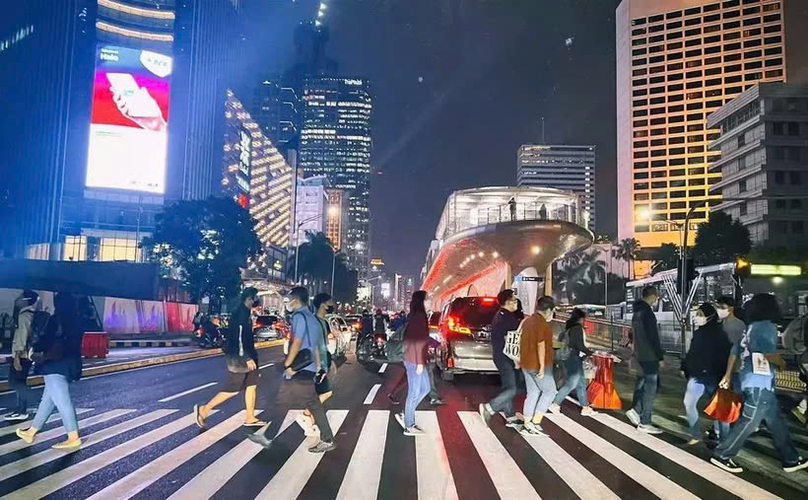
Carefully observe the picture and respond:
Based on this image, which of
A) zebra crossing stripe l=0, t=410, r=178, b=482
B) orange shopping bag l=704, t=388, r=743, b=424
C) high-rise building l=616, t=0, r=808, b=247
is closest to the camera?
zebra crossing stripe l=0, t=410, r=178, b=482

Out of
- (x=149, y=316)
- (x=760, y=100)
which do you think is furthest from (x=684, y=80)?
(x=149, y=316)

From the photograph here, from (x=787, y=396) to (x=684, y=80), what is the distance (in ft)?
454

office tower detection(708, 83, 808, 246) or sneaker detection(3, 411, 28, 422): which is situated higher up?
office tower detection(708, 83, 808, 246)

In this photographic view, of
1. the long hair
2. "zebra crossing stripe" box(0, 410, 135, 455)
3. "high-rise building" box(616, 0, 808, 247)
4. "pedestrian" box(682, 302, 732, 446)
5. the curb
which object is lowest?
the curb

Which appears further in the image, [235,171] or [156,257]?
[235,171]

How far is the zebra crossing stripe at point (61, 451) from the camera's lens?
580 centimetres

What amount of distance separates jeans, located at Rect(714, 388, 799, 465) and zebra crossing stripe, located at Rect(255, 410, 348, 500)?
439 cm

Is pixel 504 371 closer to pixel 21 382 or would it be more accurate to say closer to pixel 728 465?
pixel 728 465

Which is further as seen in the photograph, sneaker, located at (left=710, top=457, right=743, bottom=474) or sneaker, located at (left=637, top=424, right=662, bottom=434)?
sneaker, located at (left=637, top=424, right=662, bottom=434)

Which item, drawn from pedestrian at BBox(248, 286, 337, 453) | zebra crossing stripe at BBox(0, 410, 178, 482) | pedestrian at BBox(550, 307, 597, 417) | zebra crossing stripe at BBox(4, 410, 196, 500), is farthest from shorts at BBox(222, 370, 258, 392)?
pedestrian at BBox(550, 307, 597, 417)

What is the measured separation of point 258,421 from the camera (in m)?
8.15

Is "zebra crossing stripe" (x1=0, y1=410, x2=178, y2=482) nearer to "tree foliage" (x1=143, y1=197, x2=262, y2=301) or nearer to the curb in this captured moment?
the curb

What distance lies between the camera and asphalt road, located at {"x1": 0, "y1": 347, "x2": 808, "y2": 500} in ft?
17.3

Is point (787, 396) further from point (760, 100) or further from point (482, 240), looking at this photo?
point (760, 100)
